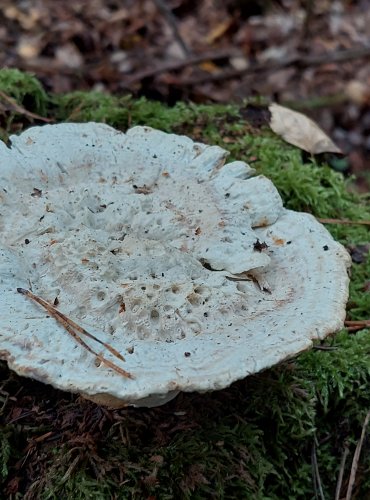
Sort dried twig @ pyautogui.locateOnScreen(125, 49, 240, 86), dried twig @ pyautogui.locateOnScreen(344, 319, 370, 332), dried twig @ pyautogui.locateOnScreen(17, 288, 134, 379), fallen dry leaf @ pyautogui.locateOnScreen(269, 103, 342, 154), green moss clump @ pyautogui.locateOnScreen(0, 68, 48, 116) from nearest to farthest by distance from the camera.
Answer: dried twig @ pyautogui.locateOnScreen(17, 288, 134, 379), dried twig @ pyautogui.locateOnScreen(344, 319, 370, 332), green moss clump @ pyautogui.locateOnScreen(0, 68, 48, 116), fallen dry leaf @ pyautogui.locateOnScreen(269, 103, 342, 154), dried twig @ pyautogui.locateOnScreen(125, 49, 240, 86)

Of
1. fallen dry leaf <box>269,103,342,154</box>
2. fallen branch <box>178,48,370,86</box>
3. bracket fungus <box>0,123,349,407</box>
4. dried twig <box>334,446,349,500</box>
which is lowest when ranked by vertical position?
fallen branch <box>178,48,370,86</box>

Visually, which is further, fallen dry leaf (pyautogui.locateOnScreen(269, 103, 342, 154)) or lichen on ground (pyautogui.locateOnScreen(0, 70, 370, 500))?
fallen dry leaf (pyautogui.locateOnScreen(269, 103, 342, 154))

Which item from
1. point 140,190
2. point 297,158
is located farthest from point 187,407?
point 297,158

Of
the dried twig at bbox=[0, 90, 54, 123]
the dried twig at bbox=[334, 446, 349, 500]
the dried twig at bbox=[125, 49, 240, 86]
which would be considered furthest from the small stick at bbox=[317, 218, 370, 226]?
the dried twig at bbox=[125, 49, 240, 86]

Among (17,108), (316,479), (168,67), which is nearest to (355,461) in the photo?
(316,479)

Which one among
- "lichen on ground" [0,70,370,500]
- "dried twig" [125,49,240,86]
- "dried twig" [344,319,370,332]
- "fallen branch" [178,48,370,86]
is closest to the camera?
"lichen on ground" [0,70,370,500]

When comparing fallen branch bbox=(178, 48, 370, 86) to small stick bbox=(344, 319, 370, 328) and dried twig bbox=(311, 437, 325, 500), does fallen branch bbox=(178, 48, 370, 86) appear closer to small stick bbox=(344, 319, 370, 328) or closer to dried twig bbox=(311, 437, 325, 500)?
small stick bbox=(344, 319, 370, 328)
